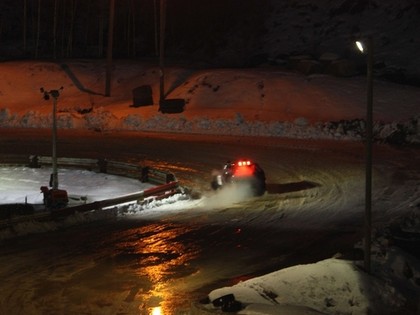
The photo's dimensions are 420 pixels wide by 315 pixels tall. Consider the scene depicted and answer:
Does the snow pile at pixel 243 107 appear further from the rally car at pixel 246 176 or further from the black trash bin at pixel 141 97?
the rally car at pixel 246 176

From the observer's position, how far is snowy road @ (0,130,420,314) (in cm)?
1274

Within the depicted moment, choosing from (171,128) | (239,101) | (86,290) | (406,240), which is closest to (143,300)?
(86,290)

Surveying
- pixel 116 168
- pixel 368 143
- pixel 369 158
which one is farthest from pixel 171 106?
pixel 369 158

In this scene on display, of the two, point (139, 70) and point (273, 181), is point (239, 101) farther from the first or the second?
point (273, 181)

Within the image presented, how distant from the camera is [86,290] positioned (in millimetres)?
12938

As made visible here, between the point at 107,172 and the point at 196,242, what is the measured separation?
1391 centimetres

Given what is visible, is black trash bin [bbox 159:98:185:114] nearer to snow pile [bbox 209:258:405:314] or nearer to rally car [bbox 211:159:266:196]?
rally car [bbox 211:159:266:196]

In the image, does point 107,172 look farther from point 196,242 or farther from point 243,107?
point 243,107

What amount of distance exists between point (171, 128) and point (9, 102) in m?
18.3

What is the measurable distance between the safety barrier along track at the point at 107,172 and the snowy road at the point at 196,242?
0.65 meters

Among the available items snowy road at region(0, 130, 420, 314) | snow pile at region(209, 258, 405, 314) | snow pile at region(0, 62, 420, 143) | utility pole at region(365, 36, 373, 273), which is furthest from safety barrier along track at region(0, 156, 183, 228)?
snow pile at region(0, 62, 420, 143)

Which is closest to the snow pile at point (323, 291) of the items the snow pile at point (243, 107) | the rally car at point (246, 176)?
the rally car at point (246, 176)

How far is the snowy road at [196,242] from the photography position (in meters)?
12.7

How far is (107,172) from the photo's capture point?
3042 centimetres
